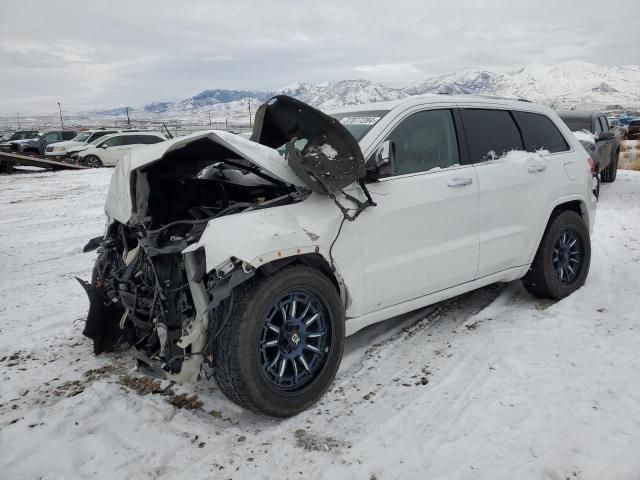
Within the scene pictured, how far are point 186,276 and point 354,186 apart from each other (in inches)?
48.5

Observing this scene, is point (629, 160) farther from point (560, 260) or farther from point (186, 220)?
point (186, 220)

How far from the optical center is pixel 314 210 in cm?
Answer: 308

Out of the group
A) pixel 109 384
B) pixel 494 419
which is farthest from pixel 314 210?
pixel 109 384

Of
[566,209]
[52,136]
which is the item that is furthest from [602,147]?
[52,136]

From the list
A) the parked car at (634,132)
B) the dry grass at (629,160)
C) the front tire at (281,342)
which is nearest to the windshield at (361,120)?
the front tire at (281,342)

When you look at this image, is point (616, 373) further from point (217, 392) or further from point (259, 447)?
point (217, 392)

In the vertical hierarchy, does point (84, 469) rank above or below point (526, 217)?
below

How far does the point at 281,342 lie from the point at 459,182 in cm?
188

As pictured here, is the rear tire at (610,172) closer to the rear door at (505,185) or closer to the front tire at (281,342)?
the rear door at (505,185)

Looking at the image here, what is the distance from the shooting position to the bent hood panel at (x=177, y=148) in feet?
9.78

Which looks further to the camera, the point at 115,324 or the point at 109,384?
the point at 115,324

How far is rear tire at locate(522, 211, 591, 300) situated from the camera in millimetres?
4508

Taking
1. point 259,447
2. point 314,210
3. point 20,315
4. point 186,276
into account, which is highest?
point 314,210

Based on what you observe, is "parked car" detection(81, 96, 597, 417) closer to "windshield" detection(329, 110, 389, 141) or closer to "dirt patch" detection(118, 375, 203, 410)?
"windshield" detection(329, 110, 389, 141)
